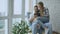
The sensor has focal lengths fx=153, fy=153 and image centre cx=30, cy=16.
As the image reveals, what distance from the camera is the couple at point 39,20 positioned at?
176 inches

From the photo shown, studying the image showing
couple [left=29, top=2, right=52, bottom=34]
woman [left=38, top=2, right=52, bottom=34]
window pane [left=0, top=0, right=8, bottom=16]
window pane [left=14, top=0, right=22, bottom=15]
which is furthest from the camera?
window pane [left=14, top=0, right=22, bottom=15]

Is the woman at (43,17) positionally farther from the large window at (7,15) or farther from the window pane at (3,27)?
the window pane at (3,27)

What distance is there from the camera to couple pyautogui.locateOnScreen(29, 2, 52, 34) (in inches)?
176

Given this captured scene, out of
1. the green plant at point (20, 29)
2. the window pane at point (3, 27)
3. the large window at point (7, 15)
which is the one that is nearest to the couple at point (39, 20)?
the green plant at point (20, 29)

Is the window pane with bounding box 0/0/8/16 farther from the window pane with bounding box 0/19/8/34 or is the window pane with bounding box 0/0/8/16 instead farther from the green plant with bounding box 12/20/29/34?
the green plant with bounding box 12/20/29/34

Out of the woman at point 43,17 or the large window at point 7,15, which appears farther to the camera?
the large window at point 7,15

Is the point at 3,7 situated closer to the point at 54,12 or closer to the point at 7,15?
the point at 7,15

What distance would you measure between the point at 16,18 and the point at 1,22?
581mm

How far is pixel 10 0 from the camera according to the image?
4988 millimetres

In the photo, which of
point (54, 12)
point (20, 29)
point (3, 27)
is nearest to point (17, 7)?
point (3, 27)

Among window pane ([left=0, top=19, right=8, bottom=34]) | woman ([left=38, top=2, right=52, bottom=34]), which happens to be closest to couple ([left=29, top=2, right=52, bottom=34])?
woman ([left=38, top=2, right=52, bottom=34])

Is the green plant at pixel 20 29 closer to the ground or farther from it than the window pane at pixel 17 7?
closer to the ground

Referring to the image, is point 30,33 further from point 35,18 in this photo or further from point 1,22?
point 1,22

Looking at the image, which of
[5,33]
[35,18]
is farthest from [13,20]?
[35,18]
